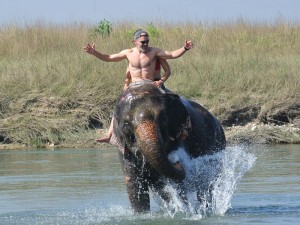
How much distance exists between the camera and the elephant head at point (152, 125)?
9656 millimetres

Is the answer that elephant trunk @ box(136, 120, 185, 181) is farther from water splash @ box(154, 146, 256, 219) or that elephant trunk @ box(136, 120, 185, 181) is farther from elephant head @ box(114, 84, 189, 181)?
water splash @ box(154, 146, 256, 219)

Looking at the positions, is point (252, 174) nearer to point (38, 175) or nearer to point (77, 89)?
point (38, 175)

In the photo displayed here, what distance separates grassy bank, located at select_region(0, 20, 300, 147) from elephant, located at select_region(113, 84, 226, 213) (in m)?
8.28

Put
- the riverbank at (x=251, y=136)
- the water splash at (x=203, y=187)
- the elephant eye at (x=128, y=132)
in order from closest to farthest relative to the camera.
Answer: the elephant eye at (x=128, y=132) → the water splash at (x=203, y=187) → the riverbank at (x=251, y=136)

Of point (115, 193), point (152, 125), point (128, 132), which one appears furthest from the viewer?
point (115, 193)

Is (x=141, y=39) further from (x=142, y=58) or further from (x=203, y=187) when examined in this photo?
(x=203, y=187)

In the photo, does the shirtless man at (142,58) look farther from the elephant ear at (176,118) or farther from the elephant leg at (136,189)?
the elephant leg at (136,189)

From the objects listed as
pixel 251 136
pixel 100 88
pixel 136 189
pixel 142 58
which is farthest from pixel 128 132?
pixel 100 88

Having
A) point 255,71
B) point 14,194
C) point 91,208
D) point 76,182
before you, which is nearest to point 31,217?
point 91,208

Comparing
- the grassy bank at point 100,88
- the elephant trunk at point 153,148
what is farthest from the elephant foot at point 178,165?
the grassy bank at point 100,88

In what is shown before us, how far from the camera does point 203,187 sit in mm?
11359

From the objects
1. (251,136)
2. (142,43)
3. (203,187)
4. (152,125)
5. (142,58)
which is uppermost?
(142,43)

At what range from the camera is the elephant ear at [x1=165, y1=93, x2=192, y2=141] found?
1014 centimetres

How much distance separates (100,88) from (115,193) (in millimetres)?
7509
